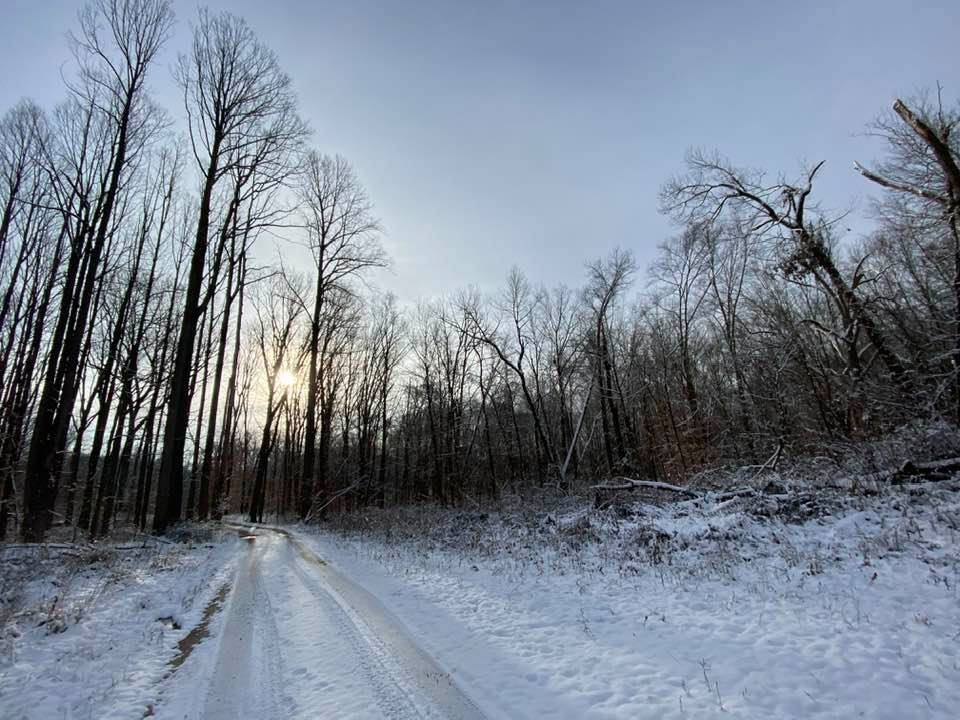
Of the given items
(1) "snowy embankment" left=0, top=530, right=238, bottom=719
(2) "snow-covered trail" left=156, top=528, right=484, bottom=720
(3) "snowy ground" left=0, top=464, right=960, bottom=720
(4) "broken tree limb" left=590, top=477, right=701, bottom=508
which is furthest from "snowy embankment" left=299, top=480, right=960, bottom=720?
(1) "snowy embankment" left=0, top=530, right=238, bottom=719

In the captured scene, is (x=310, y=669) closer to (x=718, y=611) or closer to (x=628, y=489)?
(x=718, y=611)

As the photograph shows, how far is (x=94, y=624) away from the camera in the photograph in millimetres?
6176

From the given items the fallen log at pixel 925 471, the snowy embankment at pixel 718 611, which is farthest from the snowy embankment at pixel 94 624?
the fallen log at pixel 925 471

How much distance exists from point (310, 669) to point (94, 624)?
3.60 metres

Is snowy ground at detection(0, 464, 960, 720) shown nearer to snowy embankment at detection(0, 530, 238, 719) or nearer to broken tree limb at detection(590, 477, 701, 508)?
snowy embankment at detection(0, 530, 238, 719)

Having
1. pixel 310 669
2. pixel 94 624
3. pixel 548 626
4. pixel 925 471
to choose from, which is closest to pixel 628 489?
pixel 925 471

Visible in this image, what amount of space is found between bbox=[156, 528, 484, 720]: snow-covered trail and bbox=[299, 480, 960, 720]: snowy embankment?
373 mm

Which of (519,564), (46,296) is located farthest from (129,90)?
(519,564)

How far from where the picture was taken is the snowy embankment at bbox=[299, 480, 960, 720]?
13.2ft

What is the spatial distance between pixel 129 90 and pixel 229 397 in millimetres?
18573

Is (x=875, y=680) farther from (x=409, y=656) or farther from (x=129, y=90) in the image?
(x=129, y=90)

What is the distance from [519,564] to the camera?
9.44 metres

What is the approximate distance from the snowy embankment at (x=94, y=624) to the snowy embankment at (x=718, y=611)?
9.10 feet

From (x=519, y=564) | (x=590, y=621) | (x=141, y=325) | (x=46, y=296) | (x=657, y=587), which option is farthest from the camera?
(x=141, y=325)
